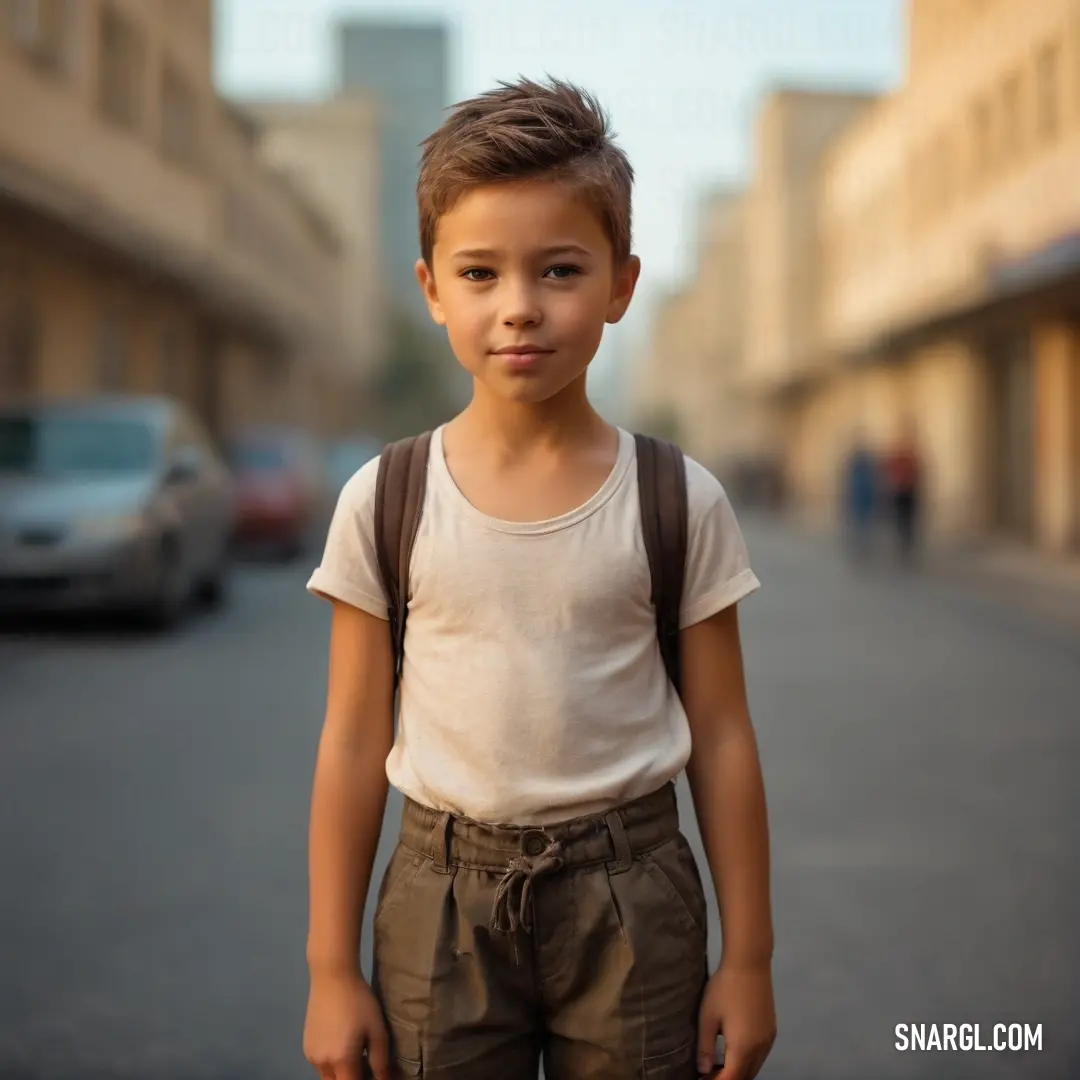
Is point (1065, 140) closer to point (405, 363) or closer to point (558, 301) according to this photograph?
point (558, 301)

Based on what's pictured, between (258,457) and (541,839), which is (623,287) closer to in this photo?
(541,839)

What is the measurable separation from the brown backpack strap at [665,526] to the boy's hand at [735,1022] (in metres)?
0.39

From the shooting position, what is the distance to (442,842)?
1734mm

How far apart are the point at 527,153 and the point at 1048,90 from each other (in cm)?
2543

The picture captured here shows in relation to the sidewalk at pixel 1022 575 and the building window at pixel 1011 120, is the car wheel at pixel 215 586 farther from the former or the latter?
the building window at pixel 1011 120

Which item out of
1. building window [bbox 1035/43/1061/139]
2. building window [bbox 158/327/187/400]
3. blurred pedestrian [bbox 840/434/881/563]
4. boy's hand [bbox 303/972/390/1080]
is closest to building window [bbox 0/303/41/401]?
building window [bbox 158/327/187/400]

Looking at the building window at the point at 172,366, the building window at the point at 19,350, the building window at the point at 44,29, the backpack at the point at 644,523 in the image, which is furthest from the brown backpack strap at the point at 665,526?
the building window at the point at 172,366

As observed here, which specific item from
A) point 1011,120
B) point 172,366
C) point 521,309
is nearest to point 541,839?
point 521,309

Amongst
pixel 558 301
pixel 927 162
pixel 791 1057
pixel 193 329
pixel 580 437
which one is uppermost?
pixel 927 162

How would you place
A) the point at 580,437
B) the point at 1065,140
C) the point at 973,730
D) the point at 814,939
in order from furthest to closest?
the point at 1065,140 < the point at 973,730 < the point at 814,939 < the point at 580,437

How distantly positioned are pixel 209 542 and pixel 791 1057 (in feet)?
33.3

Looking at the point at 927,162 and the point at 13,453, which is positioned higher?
the point at 927,162

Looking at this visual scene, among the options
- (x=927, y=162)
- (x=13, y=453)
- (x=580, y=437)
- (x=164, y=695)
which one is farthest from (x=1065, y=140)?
(x=580, y=437)

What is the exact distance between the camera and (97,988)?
3947 millimetres
